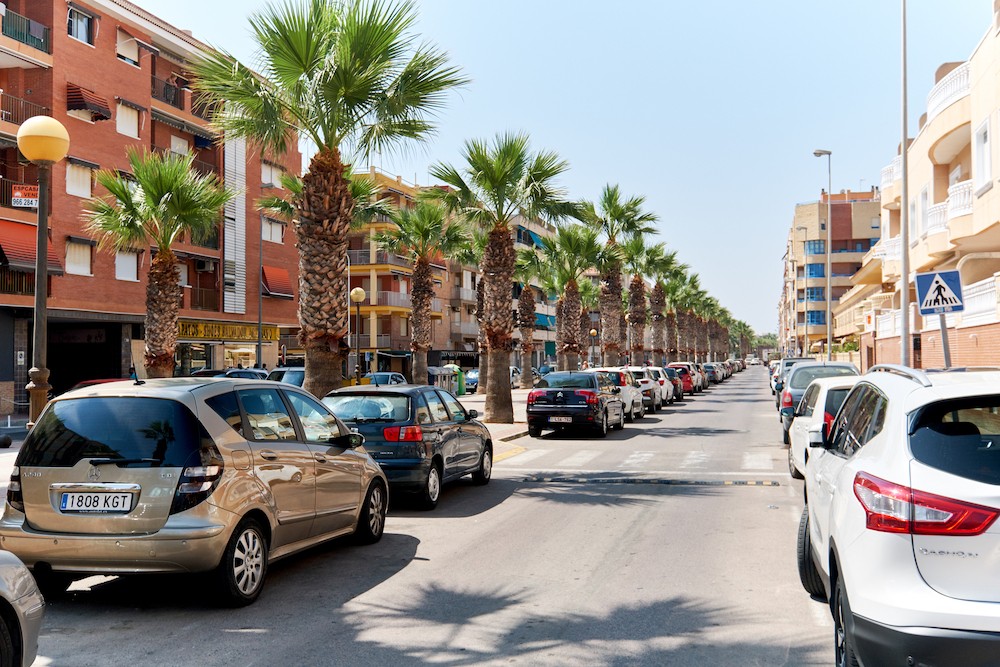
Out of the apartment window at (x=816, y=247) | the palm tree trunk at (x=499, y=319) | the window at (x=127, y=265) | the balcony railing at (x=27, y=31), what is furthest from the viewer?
the apartment window at (x=816, y=247)

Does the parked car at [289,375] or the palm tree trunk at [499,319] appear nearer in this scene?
the palm tree trunk at [499,319]

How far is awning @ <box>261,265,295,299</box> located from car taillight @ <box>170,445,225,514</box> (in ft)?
133

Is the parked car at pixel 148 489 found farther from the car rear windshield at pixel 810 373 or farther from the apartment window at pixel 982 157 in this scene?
the apartment window at pixel 982 157

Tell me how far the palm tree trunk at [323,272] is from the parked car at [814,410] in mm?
7350

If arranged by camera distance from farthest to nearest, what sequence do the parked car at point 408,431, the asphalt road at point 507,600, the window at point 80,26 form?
the window at point 80,26
the parked car at point 408,431
the asphalt road at point 507,600

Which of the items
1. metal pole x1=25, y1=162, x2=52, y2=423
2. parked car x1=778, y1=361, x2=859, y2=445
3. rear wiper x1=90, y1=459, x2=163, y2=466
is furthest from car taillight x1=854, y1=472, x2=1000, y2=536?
parked car x1=778, y1=361, x2=859, y2=445

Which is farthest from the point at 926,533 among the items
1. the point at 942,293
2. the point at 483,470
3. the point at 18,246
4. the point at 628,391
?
the point at 18,246

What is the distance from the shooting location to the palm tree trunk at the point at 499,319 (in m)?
24.4

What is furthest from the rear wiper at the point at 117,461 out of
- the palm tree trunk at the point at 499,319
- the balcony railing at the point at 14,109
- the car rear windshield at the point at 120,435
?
the balcony railing at the point at 14,109

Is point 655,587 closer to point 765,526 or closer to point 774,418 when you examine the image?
point 765,526

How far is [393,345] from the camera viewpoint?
64188 mm

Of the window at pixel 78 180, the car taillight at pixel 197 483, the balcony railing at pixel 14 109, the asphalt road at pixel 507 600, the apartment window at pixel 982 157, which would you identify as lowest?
the asphalt road at pixel 507 600

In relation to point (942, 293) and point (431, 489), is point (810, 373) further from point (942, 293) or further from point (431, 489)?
point (431, 489)

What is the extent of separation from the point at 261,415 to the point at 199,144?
38558mm
